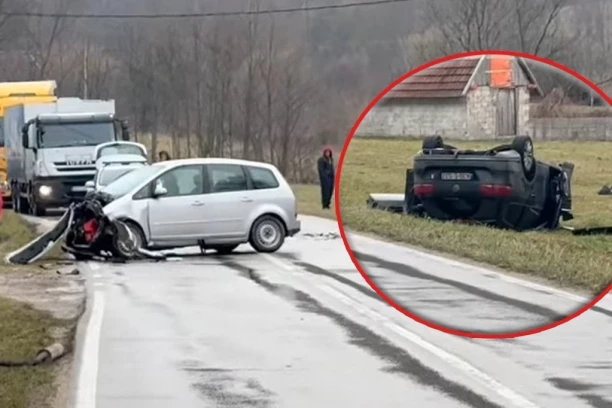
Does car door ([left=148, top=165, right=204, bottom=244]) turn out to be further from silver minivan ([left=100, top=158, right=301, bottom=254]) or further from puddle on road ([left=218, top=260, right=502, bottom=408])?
puddle on road ([left=218, top=260, right=502, bottom=408])

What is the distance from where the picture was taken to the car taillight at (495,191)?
2877mm

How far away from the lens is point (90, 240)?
2034cm

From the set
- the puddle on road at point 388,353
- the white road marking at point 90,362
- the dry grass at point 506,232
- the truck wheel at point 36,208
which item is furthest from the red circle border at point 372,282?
the truck wheel at point 36,208

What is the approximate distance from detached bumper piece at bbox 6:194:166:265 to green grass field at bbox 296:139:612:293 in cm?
1739

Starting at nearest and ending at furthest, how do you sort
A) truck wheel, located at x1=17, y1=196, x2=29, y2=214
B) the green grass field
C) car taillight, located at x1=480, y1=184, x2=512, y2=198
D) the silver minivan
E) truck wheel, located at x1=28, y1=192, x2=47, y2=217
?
the green grass field → car taillight, located at x1=480, y1=184, x2=512, y2=198 → the silver minivan → truck wheel, located at x1=28, y1=192, x2=47, y2=217 → truck wheel, located at x1=17, y1=196, x2=29, y2=214

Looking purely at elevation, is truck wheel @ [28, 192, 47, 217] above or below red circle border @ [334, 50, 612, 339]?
below

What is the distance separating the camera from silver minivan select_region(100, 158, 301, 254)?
20734 mm

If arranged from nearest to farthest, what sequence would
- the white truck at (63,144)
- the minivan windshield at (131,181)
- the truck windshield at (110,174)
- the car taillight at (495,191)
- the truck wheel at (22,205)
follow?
1. the car taillight at (495,191)
2. the minivan windshield at (131,181)
3. the truck windshield at (110,174)
4. the white truck at (63,144)
5. the truck wheel at (22,205)

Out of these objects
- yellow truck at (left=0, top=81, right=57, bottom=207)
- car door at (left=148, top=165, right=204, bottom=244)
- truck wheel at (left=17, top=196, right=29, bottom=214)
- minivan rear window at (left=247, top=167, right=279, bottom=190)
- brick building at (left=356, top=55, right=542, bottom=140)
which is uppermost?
yellow truck at (left=0, top=81, right=57, bottom=207)

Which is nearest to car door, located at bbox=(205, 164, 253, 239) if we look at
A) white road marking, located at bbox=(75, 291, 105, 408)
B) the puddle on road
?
the puddle on road

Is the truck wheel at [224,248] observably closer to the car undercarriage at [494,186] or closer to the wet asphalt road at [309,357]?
the wet asphalt road at [309,357]

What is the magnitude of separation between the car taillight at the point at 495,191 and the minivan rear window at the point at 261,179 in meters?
17.7

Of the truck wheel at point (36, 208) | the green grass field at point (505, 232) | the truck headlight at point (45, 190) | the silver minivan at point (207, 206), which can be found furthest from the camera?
the truck wheel at point (36, 208)

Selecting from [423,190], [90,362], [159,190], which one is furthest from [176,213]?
[423,190]
